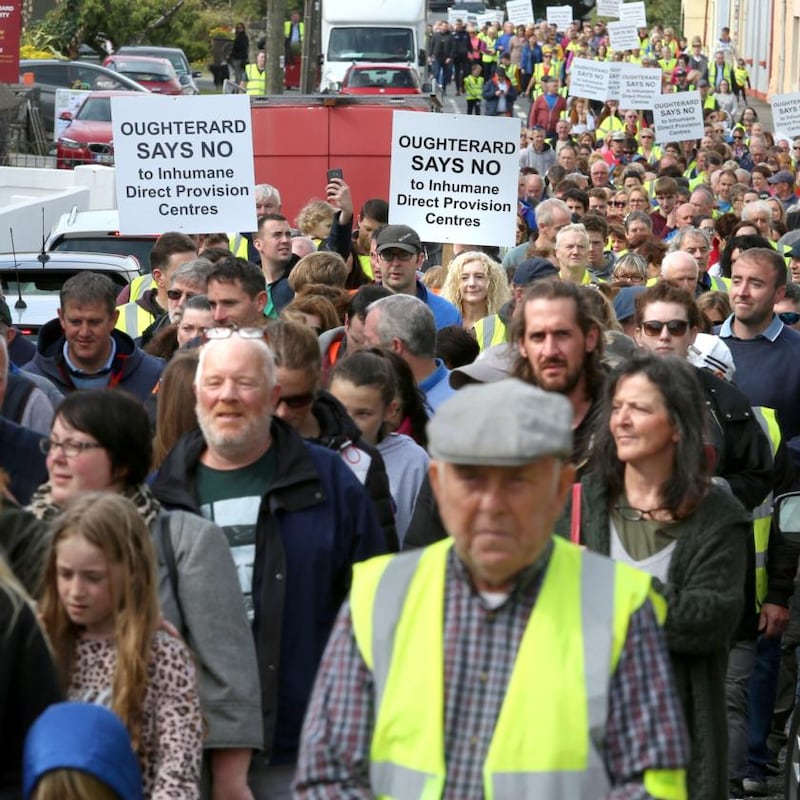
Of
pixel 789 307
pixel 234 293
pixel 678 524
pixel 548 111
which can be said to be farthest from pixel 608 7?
pixel 678 524

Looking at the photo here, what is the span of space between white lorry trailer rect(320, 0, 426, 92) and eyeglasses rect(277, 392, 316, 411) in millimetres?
35269

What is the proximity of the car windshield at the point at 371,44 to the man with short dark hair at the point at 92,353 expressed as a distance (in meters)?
33.3

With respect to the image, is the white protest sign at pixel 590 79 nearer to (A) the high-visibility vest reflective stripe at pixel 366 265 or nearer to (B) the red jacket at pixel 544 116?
(B) the red jacket at pixel 544 116

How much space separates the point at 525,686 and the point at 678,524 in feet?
5.54

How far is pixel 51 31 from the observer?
50875mm

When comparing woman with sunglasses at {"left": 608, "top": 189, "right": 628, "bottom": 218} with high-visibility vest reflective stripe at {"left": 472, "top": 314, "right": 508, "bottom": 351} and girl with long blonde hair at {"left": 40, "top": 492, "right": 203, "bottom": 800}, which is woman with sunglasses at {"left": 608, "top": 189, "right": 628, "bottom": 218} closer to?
high-visibility vest reflective stripe at {"left": 472, "top": 314, "right": 508, "bottom": 351}

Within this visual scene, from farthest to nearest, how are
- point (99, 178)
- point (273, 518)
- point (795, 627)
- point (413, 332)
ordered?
point (99, 178) < point (413, 332) < point (795, 627) < point (273, 518)

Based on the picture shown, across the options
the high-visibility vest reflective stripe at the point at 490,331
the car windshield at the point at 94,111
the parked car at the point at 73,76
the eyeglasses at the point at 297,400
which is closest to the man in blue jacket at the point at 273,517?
the eyeglasses at the point at 297,400

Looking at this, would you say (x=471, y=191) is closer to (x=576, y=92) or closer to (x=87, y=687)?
(x=87, y=687)

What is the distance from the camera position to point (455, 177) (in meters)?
12.7

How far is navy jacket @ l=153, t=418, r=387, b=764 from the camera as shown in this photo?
201 inches

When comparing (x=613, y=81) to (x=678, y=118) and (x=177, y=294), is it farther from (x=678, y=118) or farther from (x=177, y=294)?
(x=177, y=294)

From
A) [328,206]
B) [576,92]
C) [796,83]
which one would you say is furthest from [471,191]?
[796,83]

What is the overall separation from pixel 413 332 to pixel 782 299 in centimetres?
346
